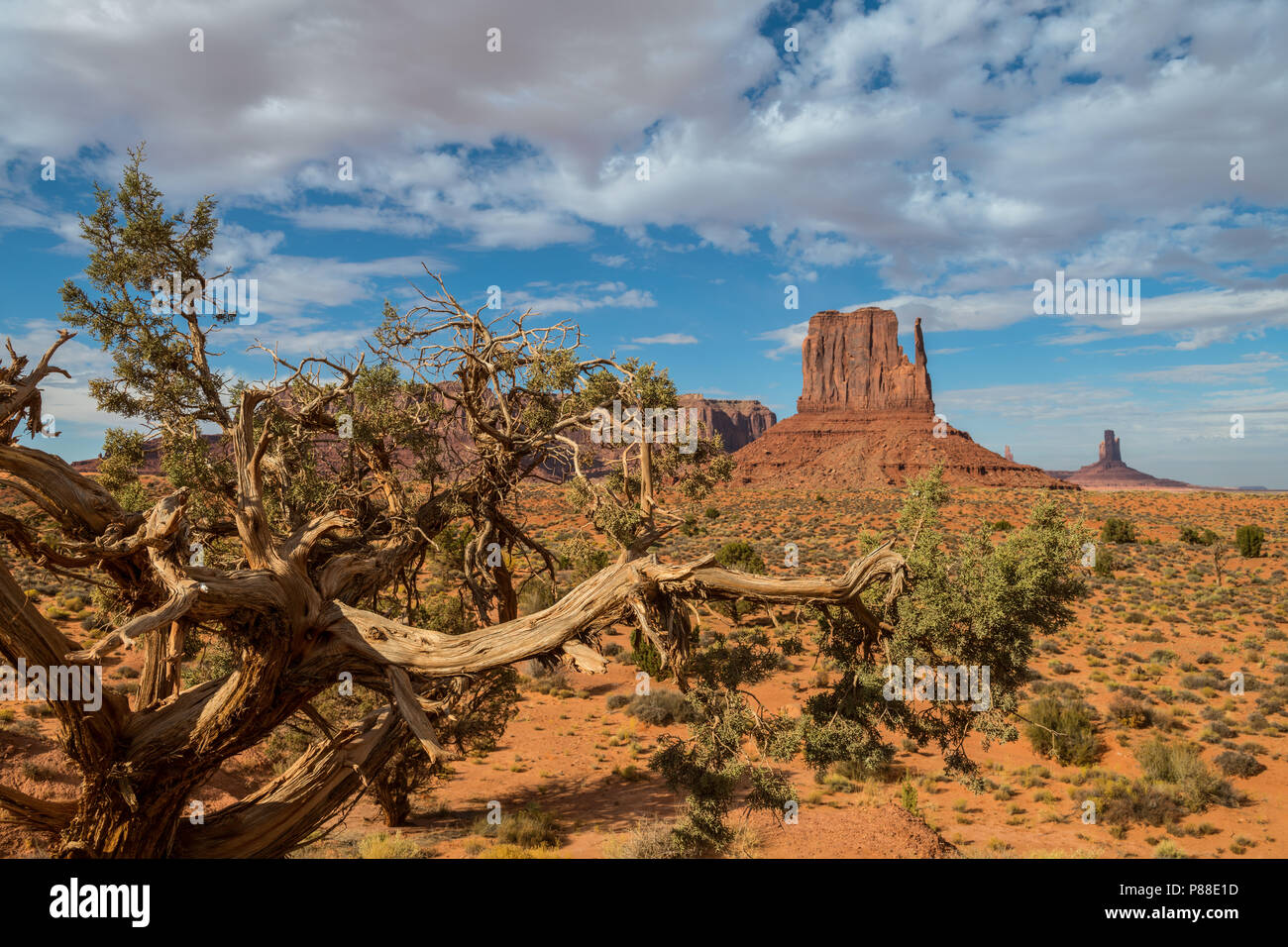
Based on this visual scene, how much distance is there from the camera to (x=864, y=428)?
13638cm

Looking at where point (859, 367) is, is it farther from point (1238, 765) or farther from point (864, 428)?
point (1238, 765)

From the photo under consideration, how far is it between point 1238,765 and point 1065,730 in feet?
10.2

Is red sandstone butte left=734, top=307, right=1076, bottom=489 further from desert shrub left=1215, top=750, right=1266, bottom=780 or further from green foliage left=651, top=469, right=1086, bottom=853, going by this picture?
green foliage left=651, top=469, right=1086, bottom=853

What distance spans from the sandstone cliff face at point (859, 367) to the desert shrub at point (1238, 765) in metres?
133

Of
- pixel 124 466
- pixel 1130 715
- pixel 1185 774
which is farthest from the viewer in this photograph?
pixel 1130 715

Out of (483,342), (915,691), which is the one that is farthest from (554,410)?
(915,691)

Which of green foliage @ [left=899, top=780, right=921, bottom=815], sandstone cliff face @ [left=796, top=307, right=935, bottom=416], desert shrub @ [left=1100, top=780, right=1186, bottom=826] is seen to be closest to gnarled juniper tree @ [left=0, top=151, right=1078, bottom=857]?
green foliage @ [left=899, top=780, right=921, bottom=815]

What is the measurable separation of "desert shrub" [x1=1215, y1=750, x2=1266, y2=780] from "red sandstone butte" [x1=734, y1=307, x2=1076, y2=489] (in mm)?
92539

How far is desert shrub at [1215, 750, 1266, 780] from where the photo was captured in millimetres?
14414

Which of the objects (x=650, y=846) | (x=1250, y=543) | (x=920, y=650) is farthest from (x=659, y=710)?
(x=1250, y=543)

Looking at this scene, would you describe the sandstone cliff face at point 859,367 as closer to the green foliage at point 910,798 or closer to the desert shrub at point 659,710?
the desert shrub at point 659,710
